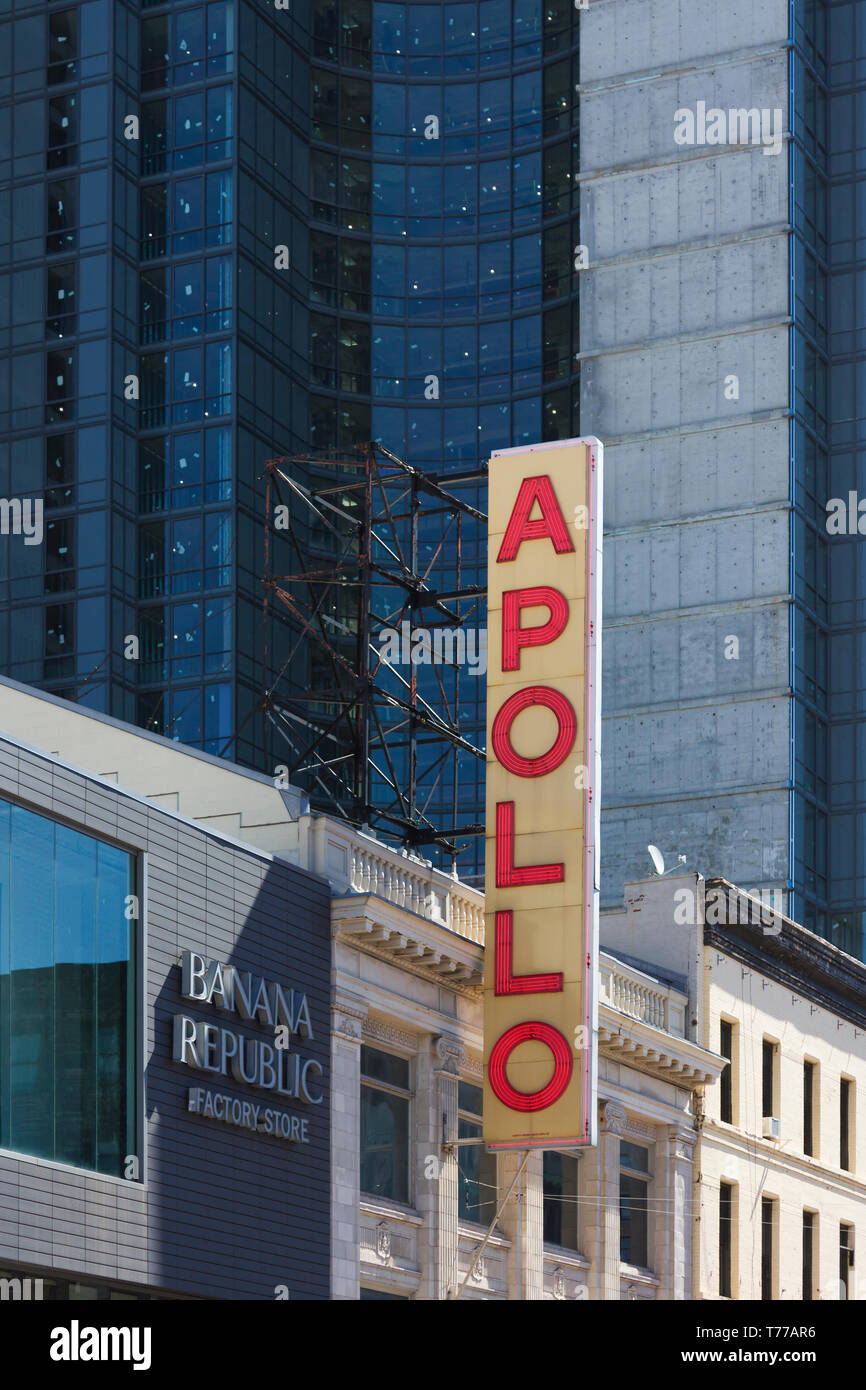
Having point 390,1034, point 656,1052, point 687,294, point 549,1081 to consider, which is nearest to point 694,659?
point 687,294

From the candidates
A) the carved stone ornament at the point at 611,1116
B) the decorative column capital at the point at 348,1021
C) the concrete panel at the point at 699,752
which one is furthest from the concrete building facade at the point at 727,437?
the decorative column capital at the point at 348,1021

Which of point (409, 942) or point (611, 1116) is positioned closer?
point (409, 942)

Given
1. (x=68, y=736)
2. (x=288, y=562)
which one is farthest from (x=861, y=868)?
(x=68, y=736)

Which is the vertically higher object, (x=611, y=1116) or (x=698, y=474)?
(x=698, y=474)

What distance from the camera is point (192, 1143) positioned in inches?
1499

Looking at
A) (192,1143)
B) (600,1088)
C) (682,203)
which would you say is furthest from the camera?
(682,203)

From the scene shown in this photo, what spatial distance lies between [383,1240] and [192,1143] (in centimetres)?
607

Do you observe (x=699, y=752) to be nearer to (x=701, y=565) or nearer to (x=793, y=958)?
(x=701, y=565)

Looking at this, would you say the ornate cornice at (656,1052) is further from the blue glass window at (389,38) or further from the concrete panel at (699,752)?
the blue glass window at (389,38)

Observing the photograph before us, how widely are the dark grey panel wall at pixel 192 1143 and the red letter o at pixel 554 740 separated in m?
5.08

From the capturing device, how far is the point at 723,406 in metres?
103

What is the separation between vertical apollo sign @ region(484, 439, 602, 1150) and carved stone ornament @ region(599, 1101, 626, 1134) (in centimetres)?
597
